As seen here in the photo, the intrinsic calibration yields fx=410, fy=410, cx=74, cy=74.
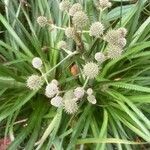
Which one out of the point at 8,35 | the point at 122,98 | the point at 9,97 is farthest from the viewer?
the point at 8,35

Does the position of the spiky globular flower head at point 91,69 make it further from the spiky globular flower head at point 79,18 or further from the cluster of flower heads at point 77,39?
the spiky globular flower head at point 79,18

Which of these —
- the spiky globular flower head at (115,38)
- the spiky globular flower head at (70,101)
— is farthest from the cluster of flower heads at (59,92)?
the spiky globular flower head at (115,38)

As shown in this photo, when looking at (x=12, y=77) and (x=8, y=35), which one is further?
(x=8, y=35)

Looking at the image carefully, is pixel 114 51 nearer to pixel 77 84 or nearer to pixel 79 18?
pixel 79 18

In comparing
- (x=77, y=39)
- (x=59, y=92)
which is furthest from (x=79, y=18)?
(x=59, y=92)

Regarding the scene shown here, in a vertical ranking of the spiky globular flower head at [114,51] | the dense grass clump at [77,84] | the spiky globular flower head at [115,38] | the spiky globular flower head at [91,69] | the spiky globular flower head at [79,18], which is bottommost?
the dense grass clump at [77,84]

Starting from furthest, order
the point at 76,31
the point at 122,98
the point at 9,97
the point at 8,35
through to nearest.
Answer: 1. the point at 8,35
2. the point at 9,97
3. the point at 122,98
4. the point at 76,31

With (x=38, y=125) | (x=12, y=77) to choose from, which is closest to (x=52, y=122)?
(x=38, y=125)

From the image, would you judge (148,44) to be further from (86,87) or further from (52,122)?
Result: (52,122)
